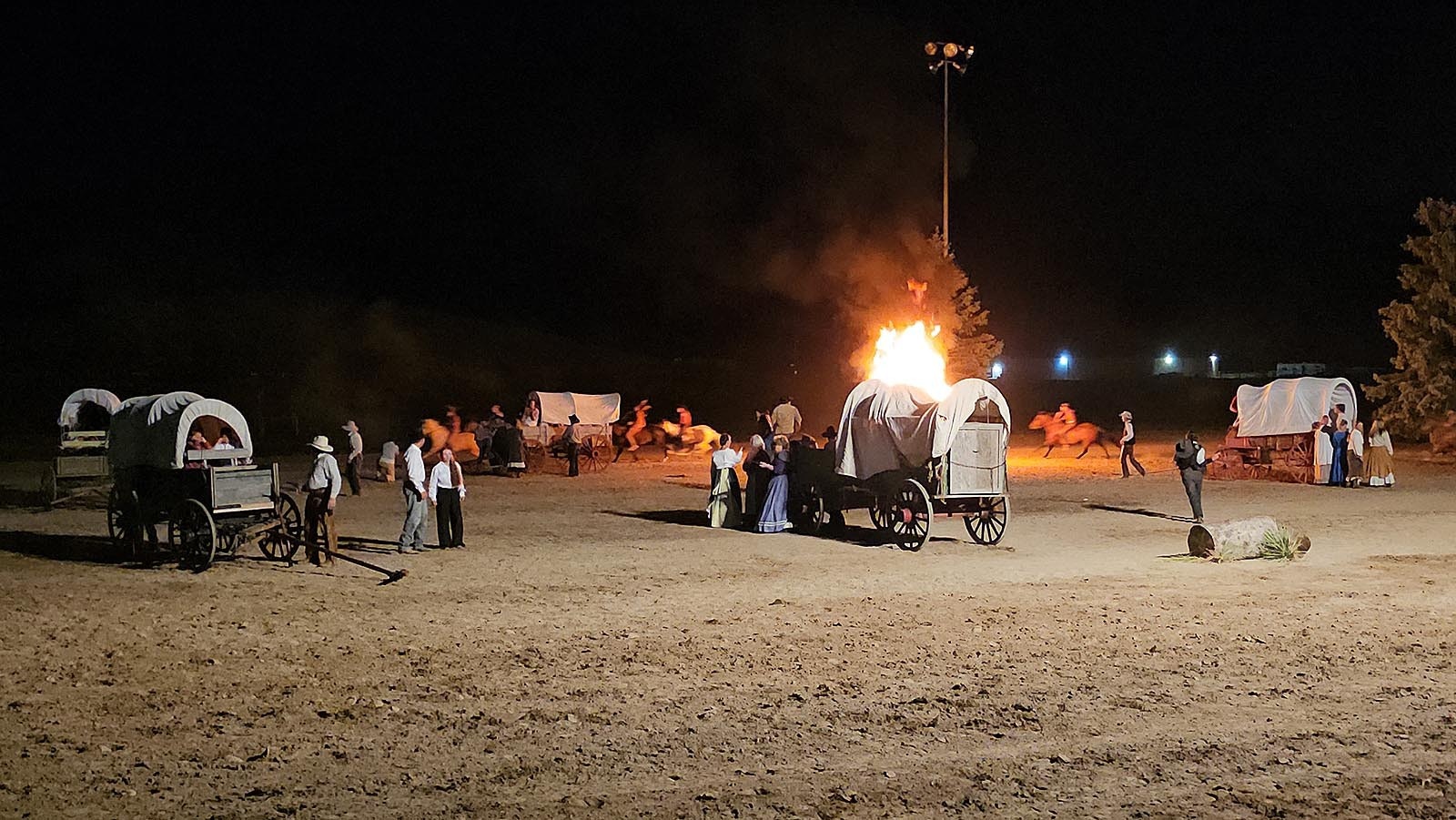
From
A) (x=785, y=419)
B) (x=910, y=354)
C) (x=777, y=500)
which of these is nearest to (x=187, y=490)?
(x=777, y=500)

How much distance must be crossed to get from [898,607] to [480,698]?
4298 mm

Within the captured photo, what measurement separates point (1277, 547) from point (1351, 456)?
38.6ft

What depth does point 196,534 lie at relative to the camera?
12.3m

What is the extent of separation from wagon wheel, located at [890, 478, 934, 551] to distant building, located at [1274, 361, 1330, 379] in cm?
5446

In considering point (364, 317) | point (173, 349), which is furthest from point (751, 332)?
point (173, 349)

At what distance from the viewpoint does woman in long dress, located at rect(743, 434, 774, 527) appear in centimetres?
1599

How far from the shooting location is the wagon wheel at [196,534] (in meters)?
12.1

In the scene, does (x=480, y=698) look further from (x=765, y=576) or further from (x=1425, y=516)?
(x=1425, y=516)

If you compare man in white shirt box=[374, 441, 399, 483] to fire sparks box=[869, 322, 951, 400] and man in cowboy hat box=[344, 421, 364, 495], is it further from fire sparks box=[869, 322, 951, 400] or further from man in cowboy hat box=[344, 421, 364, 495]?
fire sparks box=[869, 322, 951, 400]

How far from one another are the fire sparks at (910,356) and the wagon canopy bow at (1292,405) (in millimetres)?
7477

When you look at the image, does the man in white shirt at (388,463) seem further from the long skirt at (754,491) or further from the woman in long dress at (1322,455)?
the woman in long dress at (1322,455)

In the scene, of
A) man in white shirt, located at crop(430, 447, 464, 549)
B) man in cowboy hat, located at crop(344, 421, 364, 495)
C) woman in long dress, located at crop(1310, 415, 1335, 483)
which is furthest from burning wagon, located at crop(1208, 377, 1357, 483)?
man in cowboy hat, located at crop(344, 421, 364, 495)

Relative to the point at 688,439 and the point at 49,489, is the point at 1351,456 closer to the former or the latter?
the point at 688,439

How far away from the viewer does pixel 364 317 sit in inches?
2712
